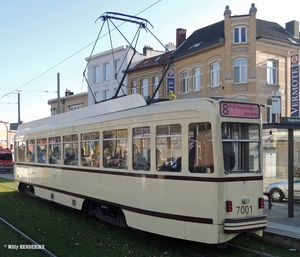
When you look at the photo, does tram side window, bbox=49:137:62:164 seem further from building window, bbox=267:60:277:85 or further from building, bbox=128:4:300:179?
building window, bbox=267:60:277:85

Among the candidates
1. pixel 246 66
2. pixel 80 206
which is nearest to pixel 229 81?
pixel 246 66

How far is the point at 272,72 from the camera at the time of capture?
27.7 metres

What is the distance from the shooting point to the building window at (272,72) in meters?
27.5

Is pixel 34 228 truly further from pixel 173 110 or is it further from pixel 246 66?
pixel 246 66

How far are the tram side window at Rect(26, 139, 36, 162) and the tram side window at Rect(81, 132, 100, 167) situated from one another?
447 centimetres

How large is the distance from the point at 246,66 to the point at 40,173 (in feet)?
58.3

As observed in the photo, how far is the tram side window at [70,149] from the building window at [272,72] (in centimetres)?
1955

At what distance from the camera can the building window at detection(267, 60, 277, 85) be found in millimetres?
27477

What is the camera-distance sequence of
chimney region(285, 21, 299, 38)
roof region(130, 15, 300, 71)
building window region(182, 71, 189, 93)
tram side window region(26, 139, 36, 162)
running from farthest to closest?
1. chimney region(285, 21, 299, 38)
2. building window region(182, 71, 189, 93)
3. roof region(130, 15, 300, 71)
4. tram side window region(26, 139, 36, 162)

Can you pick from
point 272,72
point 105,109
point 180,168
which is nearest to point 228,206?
point 180,168

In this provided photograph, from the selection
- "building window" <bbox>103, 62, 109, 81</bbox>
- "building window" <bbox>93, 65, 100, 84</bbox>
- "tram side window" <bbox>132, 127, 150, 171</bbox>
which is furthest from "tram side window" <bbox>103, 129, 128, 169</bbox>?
"building window" <bbox>93, 65, 100, 84</bbox>

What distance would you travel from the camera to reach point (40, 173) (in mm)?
13195

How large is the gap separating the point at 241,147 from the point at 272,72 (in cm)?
2212

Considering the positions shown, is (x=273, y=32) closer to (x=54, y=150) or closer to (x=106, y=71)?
(x=106, y=71)
